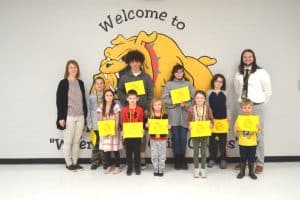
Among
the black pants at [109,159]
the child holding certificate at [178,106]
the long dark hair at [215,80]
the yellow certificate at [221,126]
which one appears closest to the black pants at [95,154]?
the black pants at [109,159]

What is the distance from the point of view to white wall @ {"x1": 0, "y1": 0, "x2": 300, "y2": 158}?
4.95 metres

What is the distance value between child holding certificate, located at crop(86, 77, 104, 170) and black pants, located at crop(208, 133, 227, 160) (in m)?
1.43

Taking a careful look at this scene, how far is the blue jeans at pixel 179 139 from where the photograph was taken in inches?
187

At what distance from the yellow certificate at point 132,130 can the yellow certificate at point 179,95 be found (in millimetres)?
577

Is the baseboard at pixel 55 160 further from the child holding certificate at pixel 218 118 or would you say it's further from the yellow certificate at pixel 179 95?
the yellow certificate at pixel 179 95

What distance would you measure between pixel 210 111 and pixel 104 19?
6.08 ft

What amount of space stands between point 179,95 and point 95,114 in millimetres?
1105

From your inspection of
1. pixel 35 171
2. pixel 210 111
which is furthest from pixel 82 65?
pixel 210 111

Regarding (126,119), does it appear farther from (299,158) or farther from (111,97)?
(299,158)

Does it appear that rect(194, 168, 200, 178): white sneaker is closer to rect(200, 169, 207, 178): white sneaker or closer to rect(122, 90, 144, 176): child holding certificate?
rect(200, 169, 207, 178): white sneaker

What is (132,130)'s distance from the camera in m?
4.45

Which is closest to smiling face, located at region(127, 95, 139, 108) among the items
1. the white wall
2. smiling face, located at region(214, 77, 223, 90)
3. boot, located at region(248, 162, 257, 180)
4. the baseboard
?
the white wall

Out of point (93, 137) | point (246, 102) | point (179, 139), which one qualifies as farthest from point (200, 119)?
point (93, 137)

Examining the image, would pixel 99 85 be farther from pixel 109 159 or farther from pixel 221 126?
pixel 221 126
